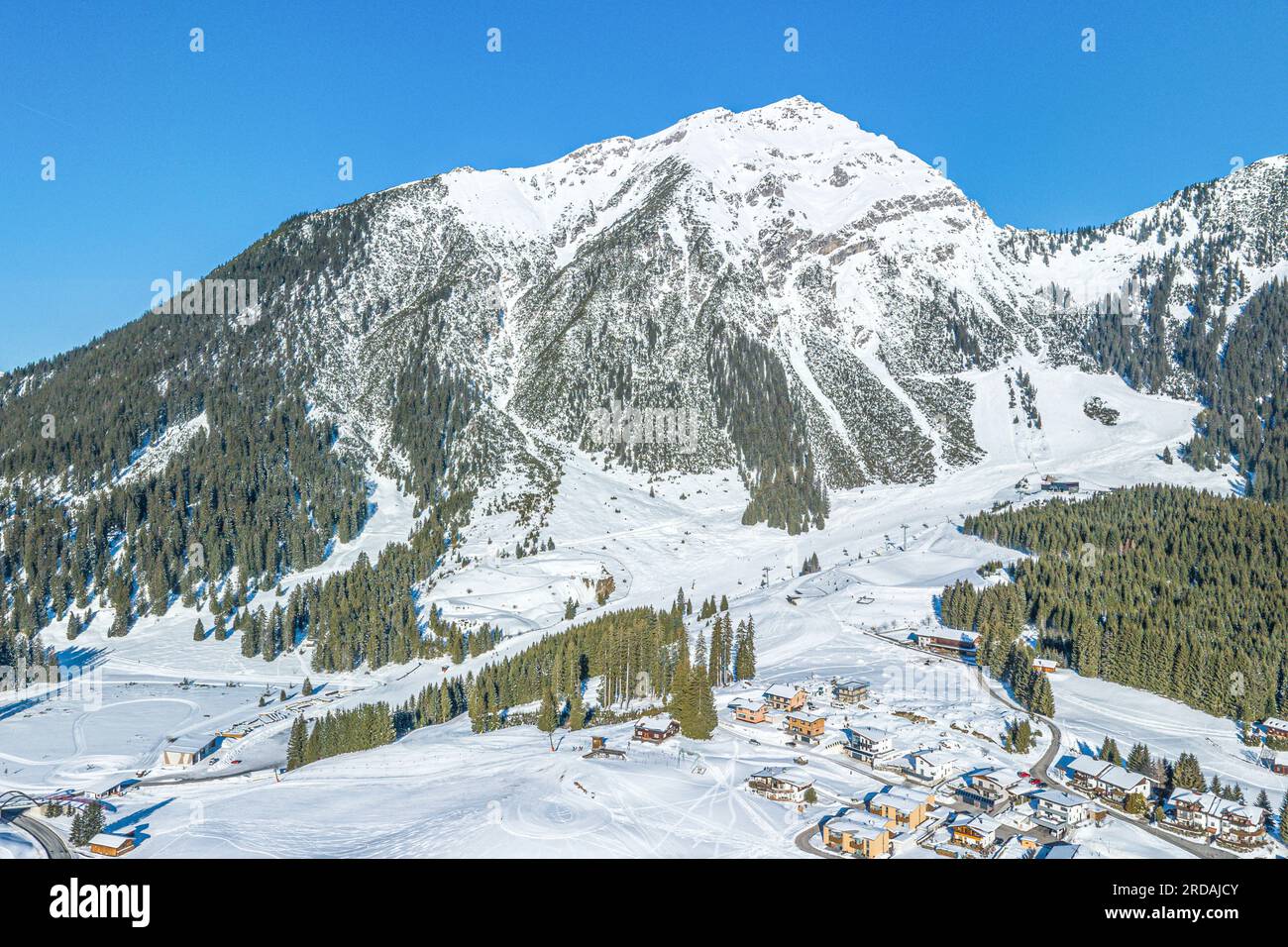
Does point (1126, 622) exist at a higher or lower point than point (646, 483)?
lower

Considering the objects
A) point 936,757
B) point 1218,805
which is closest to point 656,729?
point 936,757

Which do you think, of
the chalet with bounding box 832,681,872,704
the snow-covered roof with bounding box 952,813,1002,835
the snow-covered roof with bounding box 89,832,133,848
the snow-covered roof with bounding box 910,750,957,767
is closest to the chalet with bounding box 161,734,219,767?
the snow-covered roof with bounding box 89,832,133,848

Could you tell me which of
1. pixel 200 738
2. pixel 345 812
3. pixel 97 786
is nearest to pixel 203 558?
pixel 200 738

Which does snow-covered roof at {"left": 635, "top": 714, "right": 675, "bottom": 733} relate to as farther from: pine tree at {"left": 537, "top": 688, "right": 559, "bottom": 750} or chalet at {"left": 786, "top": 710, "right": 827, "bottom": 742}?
chalet at {"left": 786, "top": 710, "right": 827, "bottom": 742}

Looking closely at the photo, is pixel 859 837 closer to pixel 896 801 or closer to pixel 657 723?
pixel 896 801
